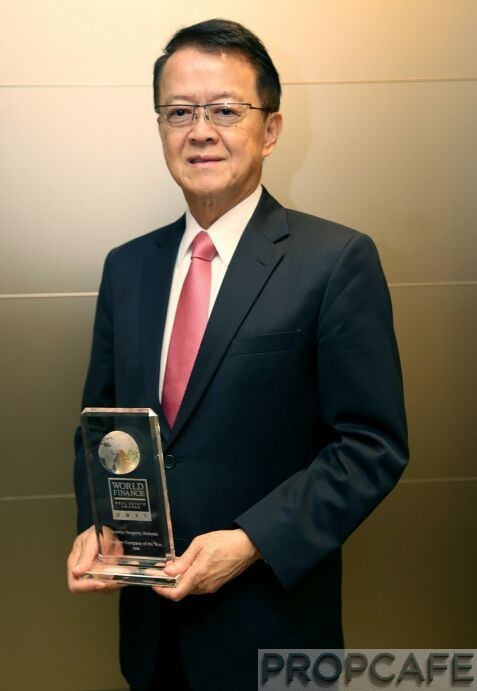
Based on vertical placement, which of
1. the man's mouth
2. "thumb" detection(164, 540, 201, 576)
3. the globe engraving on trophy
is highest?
the man's mouth

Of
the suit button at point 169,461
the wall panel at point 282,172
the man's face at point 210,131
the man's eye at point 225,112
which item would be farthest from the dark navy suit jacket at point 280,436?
the wall panel at point 282,172

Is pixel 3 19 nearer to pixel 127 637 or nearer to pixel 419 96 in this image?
pixel 419 96

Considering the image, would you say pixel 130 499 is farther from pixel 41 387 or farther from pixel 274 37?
pixel 274 37

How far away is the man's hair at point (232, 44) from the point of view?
5.03 ft

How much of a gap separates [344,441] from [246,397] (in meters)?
0.20

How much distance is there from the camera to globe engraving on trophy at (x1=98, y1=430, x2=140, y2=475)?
1.29 m

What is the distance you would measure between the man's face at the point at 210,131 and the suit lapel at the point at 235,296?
0.11m

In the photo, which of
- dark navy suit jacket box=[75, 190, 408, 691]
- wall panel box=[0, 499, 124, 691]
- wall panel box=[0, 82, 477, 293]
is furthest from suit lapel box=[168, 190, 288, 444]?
wall panel box=[0, 499, 124, 691]

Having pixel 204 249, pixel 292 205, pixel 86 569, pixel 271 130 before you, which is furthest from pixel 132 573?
pixel 292 205

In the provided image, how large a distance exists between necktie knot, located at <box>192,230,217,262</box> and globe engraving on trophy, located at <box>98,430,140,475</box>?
0.45 meters

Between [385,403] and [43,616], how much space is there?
1.35 meters

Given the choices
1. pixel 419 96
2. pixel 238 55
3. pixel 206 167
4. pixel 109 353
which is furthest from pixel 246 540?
pixel 419 96

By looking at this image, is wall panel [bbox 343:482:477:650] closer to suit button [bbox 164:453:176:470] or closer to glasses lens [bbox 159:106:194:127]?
suit button [bbox 164:453:176:470]

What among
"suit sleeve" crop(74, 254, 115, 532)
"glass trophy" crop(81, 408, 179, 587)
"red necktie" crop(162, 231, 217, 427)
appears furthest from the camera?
"suit sleeve" crop(74, 254, 115, 532)
